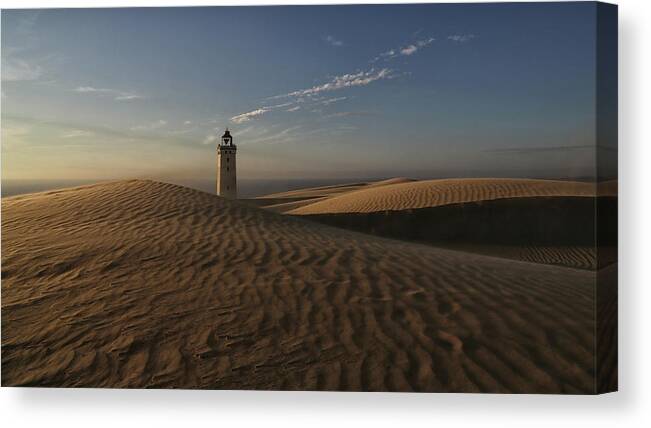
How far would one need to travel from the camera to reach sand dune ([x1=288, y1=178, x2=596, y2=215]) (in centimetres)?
580

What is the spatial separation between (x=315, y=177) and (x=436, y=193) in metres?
1.97

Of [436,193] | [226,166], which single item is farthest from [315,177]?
[436,193]

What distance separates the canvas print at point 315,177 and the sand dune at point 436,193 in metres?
0.06

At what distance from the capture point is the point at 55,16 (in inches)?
235

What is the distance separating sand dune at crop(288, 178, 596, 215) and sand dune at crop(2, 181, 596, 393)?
1.01 ft

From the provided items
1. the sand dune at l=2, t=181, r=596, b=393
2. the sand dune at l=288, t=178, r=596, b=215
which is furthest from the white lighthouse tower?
the sand dune at l=288, t=178, r=596, b=215

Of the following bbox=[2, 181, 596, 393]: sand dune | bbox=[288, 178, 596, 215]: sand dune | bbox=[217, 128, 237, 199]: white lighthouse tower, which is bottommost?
bbox=[2, 181, 596, 393]: sand dune

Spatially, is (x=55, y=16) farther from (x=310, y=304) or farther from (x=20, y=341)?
(x=310, y=304)

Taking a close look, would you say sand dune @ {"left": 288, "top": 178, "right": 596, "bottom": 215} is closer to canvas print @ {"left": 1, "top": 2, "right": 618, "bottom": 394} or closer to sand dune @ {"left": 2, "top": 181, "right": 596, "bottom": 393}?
canvas print @ {"left": 1, "top": 2, "right": 618, "bottom": 394}

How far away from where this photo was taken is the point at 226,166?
6.18 meters

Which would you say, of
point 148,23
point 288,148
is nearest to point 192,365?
point 288,148

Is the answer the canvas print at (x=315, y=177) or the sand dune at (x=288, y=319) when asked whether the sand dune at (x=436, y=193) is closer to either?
the canvas print at (x=315, y=177)

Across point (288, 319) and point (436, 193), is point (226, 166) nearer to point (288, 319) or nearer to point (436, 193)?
point (288, 319)

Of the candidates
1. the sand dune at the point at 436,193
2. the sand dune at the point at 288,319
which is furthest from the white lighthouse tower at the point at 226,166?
the sand dune at the point at 436,193
